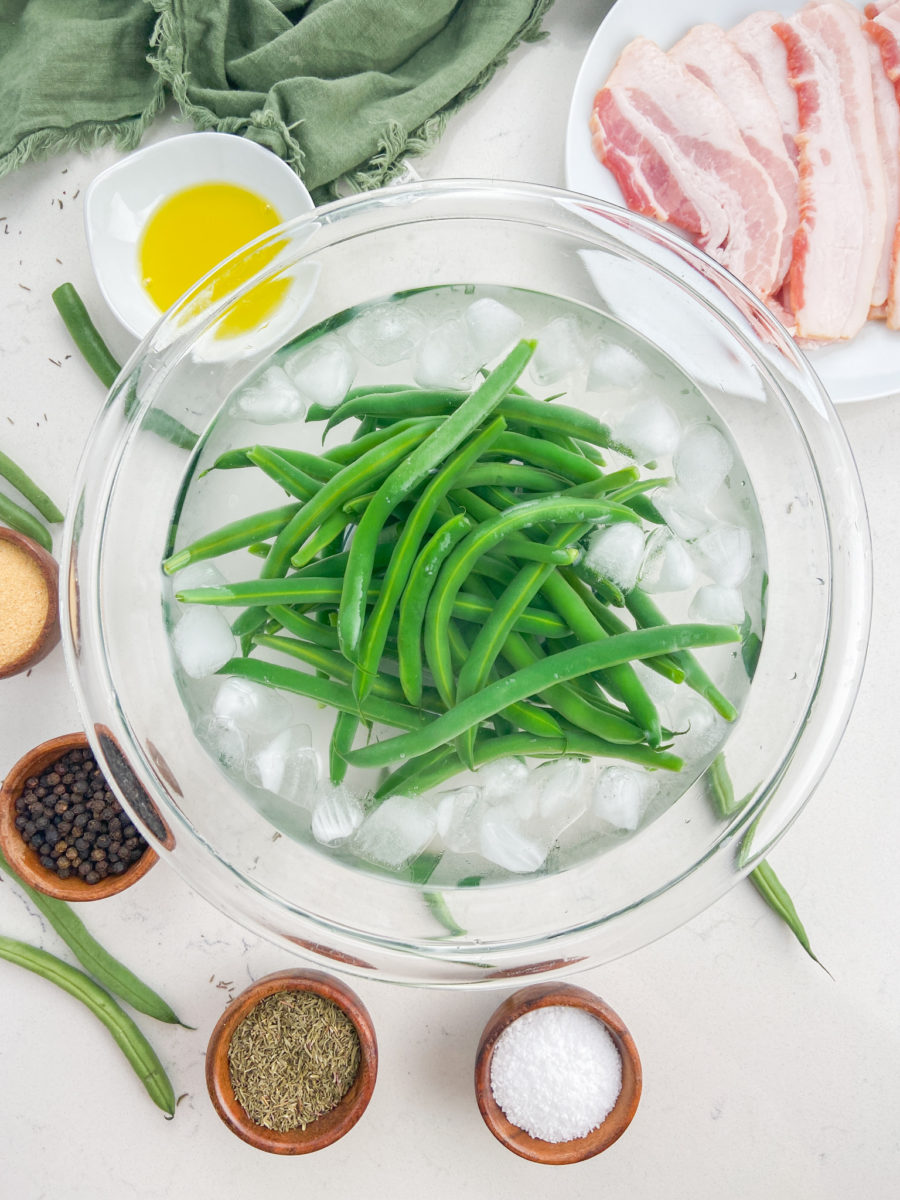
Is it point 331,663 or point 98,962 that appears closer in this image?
point 331,663

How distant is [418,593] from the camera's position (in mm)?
904

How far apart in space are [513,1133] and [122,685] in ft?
2.60

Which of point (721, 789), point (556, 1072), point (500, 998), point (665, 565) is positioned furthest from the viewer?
point (500, 998)

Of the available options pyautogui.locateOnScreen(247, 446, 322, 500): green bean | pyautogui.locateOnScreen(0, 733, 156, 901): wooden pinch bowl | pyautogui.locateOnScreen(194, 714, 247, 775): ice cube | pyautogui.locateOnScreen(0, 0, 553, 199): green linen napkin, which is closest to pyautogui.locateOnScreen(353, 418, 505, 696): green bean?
pyautogui.locateOnScreen(247, 446, 322, 500): green bean

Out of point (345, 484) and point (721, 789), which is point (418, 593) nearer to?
point (345, 484)

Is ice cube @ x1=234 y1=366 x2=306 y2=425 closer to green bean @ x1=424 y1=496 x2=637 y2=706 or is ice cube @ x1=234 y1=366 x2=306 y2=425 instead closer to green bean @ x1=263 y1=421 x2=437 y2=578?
green bean @ x1=263 y1=421 x2=437 y2=578

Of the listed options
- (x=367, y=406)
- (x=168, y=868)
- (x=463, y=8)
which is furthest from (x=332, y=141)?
(x=168, y=868)

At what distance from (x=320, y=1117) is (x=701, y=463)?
101 cm

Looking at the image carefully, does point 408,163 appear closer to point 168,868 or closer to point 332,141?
point 332,141

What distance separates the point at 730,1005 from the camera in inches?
52.0

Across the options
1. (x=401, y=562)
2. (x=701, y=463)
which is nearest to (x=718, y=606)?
(x=701, y=463)

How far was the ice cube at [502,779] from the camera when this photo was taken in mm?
1006

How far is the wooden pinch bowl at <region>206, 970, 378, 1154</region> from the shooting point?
118cm

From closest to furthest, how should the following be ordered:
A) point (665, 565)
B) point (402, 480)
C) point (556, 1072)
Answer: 1. point (402, 480)
2. point (665, 565)
3. point (556, 1072)
